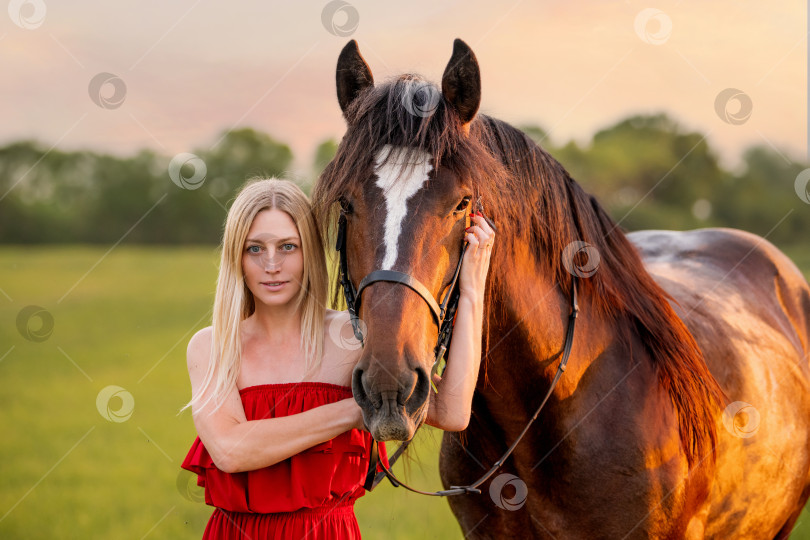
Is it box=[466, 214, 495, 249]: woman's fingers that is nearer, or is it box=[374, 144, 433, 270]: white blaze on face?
box=[374, 144, 433, 270]: white blaze on face

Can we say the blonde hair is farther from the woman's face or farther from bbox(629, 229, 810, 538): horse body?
bbox(629, 229, 810, 538): horse body

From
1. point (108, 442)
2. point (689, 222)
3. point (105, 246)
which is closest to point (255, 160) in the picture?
point (105, 246)

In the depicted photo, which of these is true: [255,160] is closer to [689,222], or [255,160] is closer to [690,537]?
[689,222]

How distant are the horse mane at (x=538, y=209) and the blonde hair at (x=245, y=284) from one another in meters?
0.11

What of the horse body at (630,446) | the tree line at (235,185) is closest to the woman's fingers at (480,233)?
the horse body at (630,446)

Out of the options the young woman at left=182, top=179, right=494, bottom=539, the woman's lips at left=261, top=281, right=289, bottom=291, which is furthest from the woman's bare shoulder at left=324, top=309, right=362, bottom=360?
the woman's lips at left=261, top=281, right=289, bottom=291

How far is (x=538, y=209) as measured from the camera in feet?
8.43

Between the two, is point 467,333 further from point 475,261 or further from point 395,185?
point 395,185

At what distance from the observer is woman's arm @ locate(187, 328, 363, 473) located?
2.22 m

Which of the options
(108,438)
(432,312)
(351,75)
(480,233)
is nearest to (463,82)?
(351,75)

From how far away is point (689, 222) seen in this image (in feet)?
131

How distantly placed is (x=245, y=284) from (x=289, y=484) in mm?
761

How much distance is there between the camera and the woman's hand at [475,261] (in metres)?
2.12

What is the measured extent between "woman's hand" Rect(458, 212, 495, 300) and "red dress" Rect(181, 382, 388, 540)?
2.12 feet
